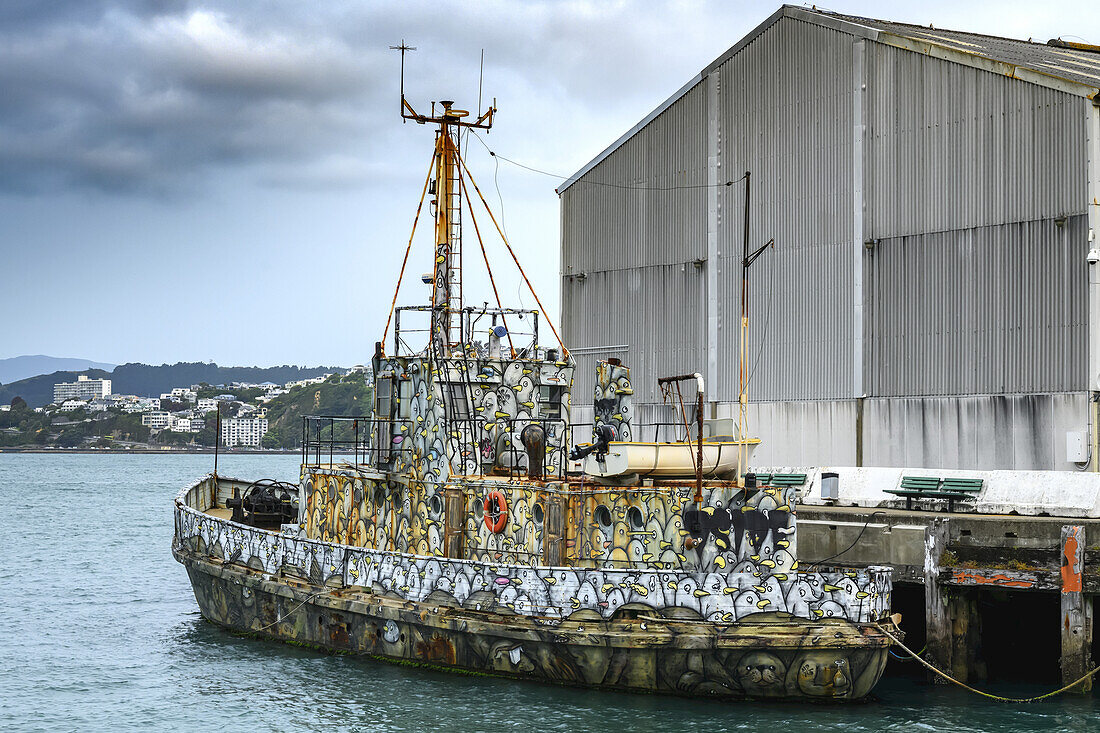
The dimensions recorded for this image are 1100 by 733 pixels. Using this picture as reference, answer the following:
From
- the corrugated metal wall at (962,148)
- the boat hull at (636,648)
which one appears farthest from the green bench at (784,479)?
the boat hull at (636,648)

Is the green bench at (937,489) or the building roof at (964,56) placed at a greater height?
the building roof at (964,56)

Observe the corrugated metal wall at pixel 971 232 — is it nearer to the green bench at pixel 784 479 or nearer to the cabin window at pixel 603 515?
the green bench at pixel 784 479

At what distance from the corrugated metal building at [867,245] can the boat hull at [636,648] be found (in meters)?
9.44

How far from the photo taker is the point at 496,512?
1897 centimetres

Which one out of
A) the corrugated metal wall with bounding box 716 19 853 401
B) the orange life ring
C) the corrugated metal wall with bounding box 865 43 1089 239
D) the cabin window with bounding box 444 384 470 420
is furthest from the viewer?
the corrugated metal wall with bounding box 716 19 853 401

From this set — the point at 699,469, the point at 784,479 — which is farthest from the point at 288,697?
the point at 784,479

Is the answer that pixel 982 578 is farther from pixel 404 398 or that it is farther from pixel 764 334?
pixel 764 334

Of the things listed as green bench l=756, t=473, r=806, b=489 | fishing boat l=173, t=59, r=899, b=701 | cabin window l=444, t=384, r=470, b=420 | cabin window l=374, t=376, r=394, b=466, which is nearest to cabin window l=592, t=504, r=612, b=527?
fishing boat l=173, t=59, r=899, b=701

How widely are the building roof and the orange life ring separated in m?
14.0

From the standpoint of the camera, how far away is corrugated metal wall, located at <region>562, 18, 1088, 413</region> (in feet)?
80.4

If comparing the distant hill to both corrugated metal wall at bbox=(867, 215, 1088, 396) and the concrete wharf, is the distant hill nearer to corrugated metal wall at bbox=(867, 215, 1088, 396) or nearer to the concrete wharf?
corrugated metal wall at bbox=(867, 215, 1088, 396)

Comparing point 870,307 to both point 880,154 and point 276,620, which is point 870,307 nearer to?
point 880,154

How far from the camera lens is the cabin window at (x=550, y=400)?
847 inches

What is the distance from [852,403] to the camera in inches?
1073
